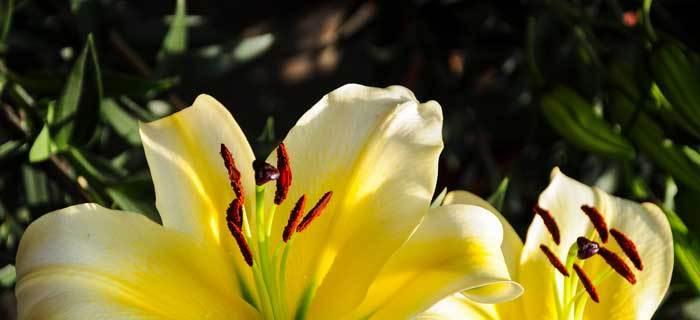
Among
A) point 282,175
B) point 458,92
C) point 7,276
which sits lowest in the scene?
point 458,92

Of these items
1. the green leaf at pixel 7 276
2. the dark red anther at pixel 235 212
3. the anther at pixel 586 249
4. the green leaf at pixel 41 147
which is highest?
the dark red anther at pixel 235 212

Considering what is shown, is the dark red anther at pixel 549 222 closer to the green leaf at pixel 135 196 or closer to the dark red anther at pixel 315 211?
the dark red anther at pixel 315 211

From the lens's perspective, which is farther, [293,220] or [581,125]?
[581,125]

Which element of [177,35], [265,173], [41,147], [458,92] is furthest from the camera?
[458,92]

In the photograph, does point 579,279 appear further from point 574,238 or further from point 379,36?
point 379,36

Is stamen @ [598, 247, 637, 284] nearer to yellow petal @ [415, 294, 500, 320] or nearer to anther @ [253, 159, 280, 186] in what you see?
yellow petal @ [415, 294, 500, 320]

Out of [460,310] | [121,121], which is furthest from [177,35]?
[460,310]

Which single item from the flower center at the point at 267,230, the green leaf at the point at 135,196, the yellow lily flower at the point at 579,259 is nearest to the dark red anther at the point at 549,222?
the yellow lily flower at the point at 579,259

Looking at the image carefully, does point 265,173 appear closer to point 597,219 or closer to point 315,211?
point 315,211
